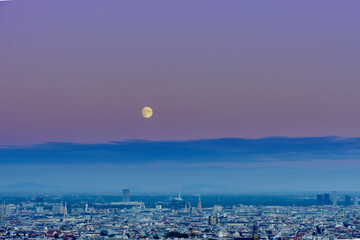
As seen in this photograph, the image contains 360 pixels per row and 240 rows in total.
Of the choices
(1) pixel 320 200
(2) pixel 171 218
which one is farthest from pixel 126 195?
(1) pixel 320 200

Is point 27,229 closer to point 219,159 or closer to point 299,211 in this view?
point 219,159

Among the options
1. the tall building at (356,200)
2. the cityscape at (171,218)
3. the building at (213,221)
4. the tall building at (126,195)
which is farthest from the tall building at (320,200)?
the tall building at (126,195)

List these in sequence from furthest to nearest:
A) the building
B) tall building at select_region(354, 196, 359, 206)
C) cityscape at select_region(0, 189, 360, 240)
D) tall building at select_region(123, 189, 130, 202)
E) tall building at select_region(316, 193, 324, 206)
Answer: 1. tall building at select_region(316, 193, 324, 206)
2. tall building at select_region(123, 189, 130, 202)
3. tall building at select_region(354, 196, 359, 206)
4. the building
5. cityscape at select_region(0, 189, 360, 240)

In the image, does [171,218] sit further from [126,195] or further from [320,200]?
[320,200]

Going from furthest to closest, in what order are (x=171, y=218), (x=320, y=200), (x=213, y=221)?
(x=320, y=200)
(x=171, y=218)
(x=213, y=221)

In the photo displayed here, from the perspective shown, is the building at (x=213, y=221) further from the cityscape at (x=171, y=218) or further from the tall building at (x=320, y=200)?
the tall building at (x=320, y=200)

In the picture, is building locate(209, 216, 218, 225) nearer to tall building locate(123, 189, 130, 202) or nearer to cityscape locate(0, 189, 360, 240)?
cityscape locate(0, 189, 360, 240)

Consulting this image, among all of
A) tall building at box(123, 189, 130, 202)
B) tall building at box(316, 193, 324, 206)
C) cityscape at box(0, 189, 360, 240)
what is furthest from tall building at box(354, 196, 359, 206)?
tall building at box(123, 189, 130, 202)

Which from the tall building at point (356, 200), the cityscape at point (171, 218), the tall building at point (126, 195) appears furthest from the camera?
the tall building at point (126, 195)
